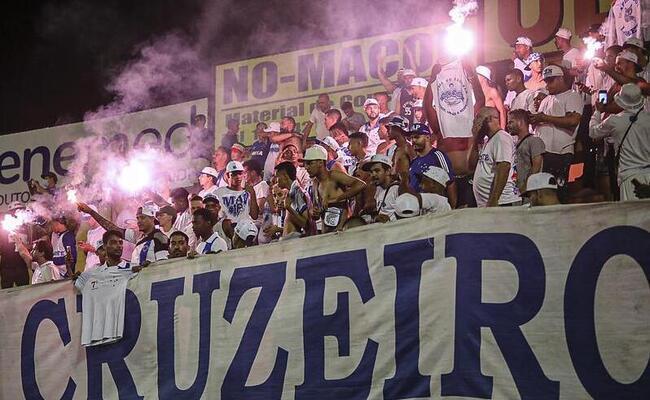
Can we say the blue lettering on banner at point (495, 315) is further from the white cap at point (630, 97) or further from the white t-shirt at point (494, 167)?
the white cap at point (630, 97)

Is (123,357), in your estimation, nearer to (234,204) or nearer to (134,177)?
(234,204)

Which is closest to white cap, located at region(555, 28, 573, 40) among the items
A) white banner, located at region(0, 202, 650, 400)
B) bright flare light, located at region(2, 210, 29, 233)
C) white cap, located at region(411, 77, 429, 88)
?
white cap, located at region(411, 77, 429, 88)

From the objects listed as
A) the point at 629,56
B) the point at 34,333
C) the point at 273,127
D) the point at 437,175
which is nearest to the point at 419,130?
the point at 437,175

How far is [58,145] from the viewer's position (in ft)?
53.7

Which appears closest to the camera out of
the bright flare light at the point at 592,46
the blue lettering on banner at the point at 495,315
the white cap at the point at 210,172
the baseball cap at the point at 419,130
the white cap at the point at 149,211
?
the blue lettering on banner at the point at 495,315

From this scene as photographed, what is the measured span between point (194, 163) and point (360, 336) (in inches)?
294

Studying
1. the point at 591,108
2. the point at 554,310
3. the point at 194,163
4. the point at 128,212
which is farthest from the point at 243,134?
the point at 554,310

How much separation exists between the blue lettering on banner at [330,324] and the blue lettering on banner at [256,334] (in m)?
0.21

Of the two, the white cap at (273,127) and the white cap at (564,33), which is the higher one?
the white cap at (564,33)

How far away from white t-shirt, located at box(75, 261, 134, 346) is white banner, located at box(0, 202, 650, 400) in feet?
0.30

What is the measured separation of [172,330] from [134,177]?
5.36 m

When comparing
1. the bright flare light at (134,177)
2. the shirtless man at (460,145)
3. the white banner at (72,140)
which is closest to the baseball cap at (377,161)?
the shirtless man at (460,145)

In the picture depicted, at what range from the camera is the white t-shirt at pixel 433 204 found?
816 cm

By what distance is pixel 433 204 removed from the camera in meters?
8.20
